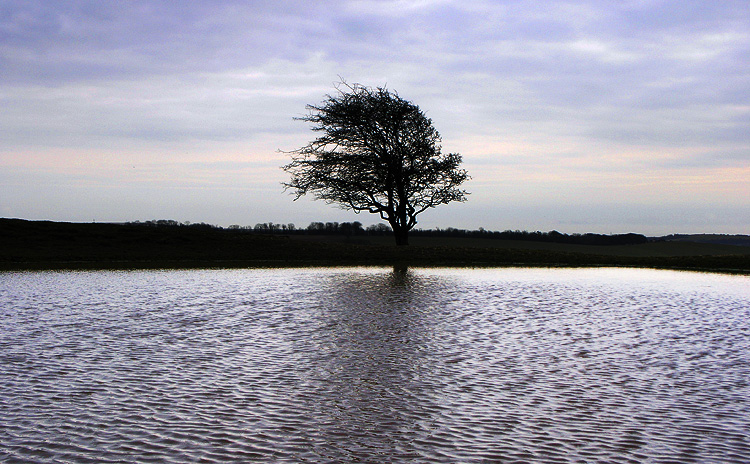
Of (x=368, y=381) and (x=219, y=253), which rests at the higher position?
(x=219, y=253)

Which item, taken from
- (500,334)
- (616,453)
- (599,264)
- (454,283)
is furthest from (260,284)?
(599,264)

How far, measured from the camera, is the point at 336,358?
10.2 meters

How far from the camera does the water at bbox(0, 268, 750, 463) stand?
244 inches

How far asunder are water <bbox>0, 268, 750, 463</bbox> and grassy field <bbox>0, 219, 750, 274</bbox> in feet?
62.1

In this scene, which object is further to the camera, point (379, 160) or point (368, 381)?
point (379, 160)

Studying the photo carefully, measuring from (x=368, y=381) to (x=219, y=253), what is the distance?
3303cm

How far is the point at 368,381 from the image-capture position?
346 inches

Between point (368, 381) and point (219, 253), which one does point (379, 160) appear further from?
point (368, 381)

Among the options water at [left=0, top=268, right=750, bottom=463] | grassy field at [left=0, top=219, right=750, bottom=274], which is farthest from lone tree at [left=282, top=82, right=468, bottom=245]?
water at [left=0, top=268, right=750, bottom=463]

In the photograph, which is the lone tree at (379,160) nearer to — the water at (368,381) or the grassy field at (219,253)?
the grassy field at (219,253)

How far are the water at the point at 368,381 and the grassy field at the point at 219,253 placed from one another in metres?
18.9

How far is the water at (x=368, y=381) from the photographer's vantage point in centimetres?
619

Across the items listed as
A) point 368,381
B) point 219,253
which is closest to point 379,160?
point 219,253

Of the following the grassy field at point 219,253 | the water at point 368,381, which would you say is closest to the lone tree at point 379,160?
the grassy field at point 219,253
